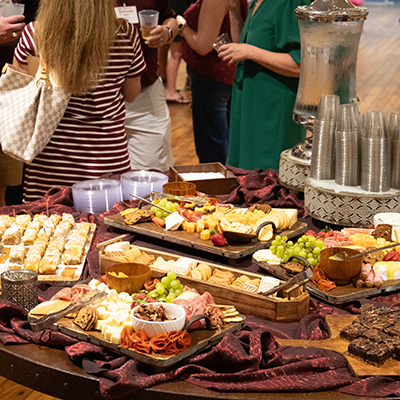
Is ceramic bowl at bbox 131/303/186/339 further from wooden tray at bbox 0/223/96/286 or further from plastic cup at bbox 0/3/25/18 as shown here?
plastic cup at bbox 0/3/25/18

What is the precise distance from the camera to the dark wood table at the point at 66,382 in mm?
1203

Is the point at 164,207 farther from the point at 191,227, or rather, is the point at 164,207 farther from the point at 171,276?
the point at 171,276

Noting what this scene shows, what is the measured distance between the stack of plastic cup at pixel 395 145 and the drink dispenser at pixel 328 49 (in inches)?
13.7

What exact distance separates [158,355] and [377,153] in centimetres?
116

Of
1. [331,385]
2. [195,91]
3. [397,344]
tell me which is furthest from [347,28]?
[195,91]

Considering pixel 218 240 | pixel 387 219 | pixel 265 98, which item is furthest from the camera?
pixel 265 98

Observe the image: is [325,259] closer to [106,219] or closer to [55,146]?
[106,219]

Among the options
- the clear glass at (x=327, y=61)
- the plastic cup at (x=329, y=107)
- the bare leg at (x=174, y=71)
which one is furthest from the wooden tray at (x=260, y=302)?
the bare leg at (x=174, y=71)

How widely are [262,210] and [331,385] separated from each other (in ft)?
3.07

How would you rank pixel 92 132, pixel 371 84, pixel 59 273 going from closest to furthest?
1. pixel 59 273
2. pixel 92 132
3. pixel 371 84

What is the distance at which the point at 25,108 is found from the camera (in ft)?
8.16

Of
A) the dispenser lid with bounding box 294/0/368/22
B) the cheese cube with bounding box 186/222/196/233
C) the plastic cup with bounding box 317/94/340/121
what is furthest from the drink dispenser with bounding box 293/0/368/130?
the cheese cube with bounding box 186/222/196/233

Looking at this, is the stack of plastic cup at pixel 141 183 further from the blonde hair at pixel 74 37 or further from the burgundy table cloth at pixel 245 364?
the burgundy table cloth at pixel 245 364

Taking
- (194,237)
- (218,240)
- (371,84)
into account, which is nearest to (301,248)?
(218,240)
